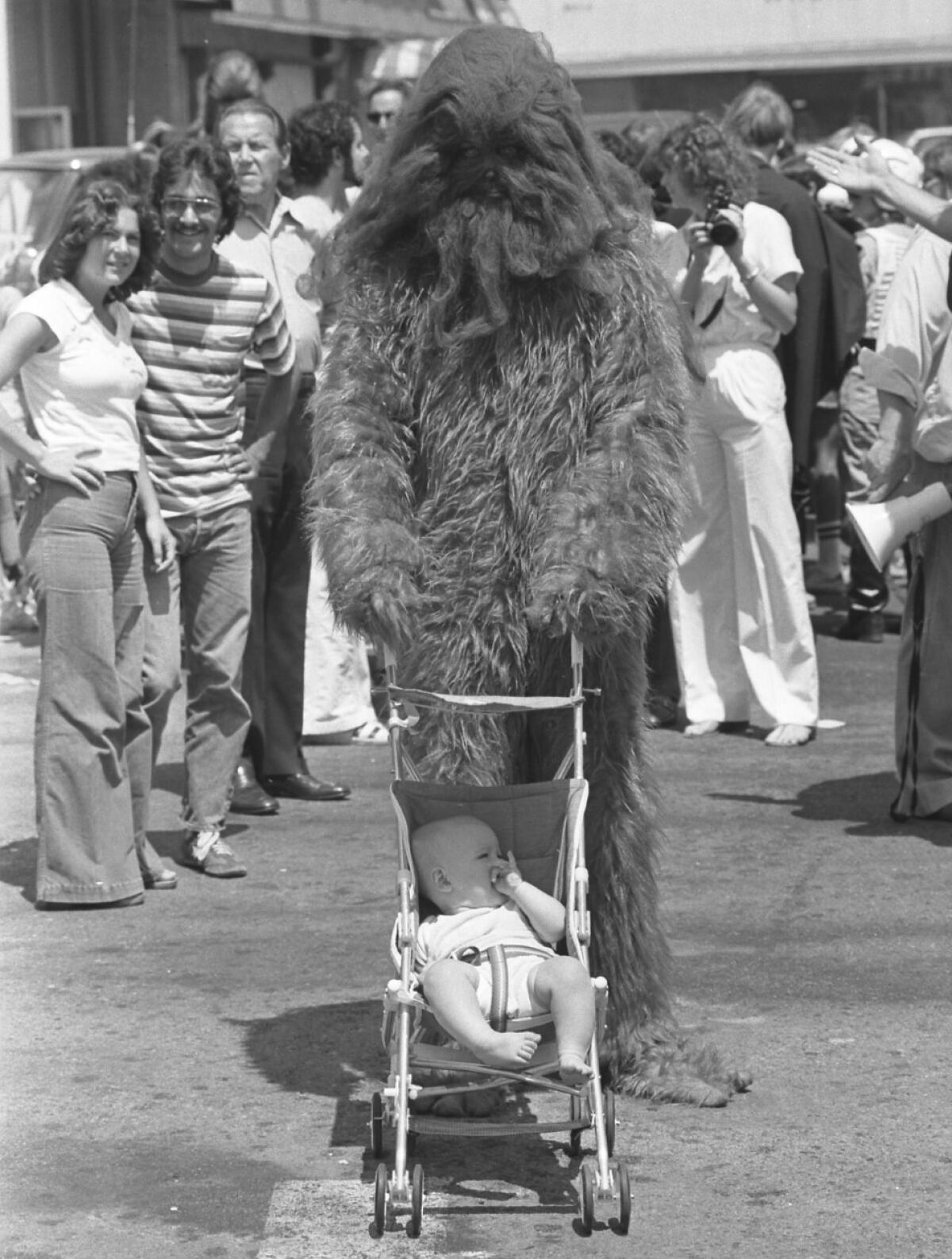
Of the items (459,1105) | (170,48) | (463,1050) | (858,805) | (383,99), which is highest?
(170,48)

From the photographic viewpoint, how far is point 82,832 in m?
6.43

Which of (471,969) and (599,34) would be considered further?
(599,34)

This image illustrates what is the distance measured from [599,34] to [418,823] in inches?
832

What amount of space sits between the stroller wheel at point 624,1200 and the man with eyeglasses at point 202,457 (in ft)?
9.79

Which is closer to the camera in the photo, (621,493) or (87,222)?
(621,493)

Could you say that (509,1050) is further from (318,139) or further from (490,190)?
(318,139)

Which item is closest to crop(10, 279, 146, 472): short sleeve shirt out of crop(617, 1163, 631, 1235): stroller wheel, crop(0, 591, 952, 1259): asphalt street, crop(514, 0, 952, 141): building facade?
crop(0, 591, 952, 1259): asphalt street

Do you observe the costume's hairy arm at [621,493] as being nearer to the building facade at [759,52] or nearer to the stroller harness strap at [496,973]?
the stroller harness strap at [496,973]

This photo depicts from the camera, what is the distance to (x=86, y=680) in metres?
6.34

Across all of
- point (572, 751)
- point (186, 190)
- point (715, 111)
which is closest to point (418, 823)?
point (572, 751)

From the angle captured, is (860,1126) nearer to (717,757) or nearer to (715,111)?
(717,757)

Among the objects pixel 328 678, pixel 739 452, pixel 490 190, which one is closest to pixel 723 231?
pixel 739 452

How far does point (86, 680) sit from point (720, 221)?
10.6 ft

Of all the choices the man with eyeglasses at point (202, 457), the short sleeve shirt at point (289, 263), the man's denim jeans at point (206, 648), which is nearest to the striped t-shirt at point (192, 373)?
the man with eyeglasses at point (202, 457)
